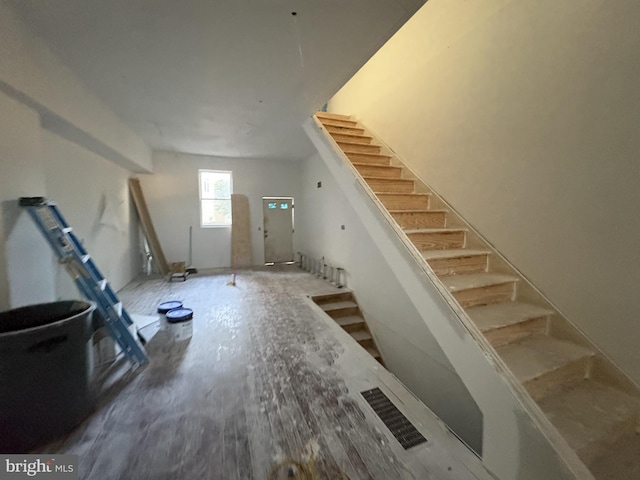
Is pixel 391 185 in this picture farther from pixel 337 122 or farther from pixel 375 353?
pixel 375 353

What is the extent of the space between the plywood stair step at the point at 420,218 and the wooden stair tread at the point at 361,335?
7.05ft

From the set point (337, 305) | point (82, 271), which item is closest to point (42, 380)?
point (82, 271)

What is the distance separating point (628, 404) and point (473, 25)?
3599mm

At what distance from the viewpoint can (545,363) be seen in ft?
5.74

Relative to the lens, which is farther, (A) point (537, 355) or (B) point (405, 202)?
(B) point (405, 202)

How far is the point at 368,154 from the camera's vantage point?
392 centimetres

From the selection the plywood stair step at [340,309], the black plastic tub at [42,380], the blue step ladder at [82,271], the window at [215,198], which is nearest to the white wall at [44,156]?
the blue step ladder at [82,271]

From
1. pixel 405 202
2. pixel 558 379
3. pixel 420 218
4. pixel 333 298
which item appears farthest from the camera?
pixel 333 298

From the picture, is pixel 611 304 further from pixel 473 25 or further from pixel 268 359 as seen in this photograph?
pixel 473 25

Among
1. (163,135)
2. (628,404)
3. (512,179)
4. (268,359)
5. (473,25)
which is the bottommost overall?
(268,359)

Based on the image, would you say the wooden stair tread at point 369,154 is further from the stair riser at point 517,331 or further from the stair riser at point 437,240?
the stair riser at point 517,331

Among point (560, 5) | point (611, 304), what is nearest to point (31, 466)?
point (611, 304)

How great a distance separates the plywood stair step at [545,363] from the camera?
5.45ft

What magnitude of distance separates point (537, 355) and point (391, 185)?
2.29 meters
